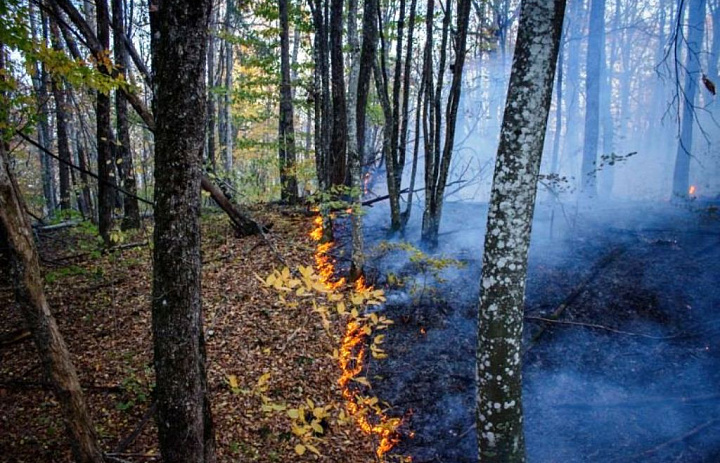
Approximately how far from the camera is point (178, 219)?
2877 millimetres

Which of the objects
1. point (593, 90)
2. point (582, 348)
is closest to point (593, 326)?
point (582, 348)

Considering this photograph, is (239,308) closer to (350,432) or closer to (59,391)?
(350,432)

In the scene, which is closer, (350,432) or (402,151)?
(350,432)

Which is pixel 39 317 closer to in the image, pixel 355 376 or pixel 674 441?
pixel 355 376

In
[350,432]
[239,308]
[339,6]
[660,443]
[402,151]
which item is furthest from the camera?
[402,151]

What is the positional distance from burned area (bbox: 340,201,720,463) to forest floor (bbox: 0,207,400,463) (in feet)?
3.84

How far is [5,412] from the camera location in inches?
195

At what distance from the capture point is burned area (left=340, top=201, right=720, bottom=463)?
5148 mm

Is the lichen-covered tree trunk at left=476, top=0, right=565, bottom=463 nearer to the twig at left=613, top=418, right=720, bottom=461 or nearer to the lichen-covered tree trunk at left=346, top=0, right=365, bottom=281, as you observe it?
the twig at left=613, top=418, right=720, bottom=461

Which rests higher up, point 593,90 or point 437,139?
point 593,90

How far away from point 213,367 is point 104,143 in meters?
6.43

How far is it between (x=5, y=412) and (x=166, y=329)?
3.98 meters

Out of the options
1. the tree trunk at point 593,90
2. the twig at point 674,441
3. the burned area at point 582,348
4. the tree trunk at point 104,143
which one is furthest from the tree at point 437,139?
the tree trunk at point 593,90

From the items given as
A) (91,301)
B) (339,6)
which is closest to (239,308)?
(91,301)
